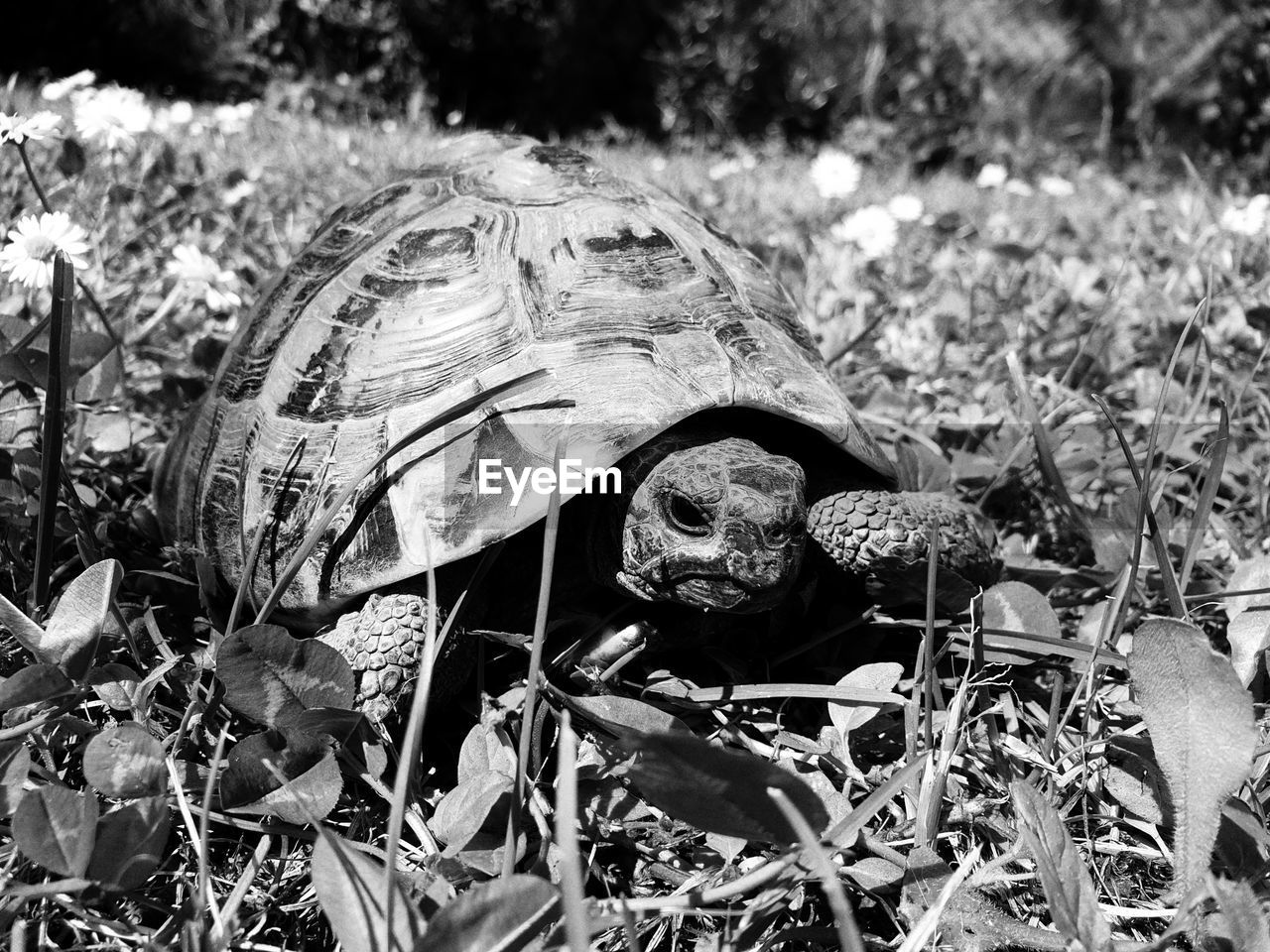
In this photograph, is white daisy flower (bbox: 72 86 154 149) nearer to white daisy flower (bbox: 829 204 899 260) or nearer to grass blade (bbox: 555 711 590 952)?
white daisy flower (bbox: 829 204 899 260)

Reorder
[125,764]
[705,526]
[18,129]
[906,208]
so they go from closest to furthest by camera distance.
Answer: [125,764]
[705,526]
[18,129]
[906,208]

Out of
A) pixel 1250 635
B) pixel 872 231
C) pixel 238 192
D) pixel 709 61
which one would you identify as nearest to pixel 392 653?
pixel 1250 635

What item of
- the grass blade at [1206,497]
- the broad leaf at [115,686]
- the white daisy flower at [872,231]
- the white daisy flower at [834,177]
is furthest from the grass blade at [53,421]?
the white daisy flower at [834,177]

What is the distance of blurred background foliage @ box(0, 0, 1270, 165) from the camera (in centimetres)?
1023

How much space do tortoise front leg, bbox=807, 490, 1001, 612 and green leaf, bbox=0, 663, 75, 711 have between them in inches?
50.5

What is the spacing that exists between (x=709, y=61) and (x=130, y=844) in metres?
12.4

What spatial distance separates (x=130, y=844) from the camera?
4.29 feet

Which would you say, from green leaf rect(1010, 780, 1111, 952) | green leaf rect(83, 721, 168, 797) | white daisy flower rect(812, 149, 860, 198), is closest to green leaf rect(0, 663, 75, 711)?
green leaf rect(83, 721, 168, 797)

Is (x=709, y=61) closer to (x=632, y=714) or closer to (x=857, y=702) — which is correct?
(x=857, y=702)

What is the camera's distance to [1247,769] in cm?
133

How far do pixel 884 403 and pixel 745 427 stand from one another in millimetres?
950

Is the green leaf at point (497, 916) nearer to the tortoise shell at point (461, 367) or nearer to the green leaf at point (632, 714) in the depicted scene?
the green leaf at point (632, 714)

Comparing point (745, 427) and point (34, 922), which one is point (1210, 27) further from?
point (34, 922)

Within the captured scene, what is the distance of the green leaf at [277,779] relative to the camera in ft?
4.69
